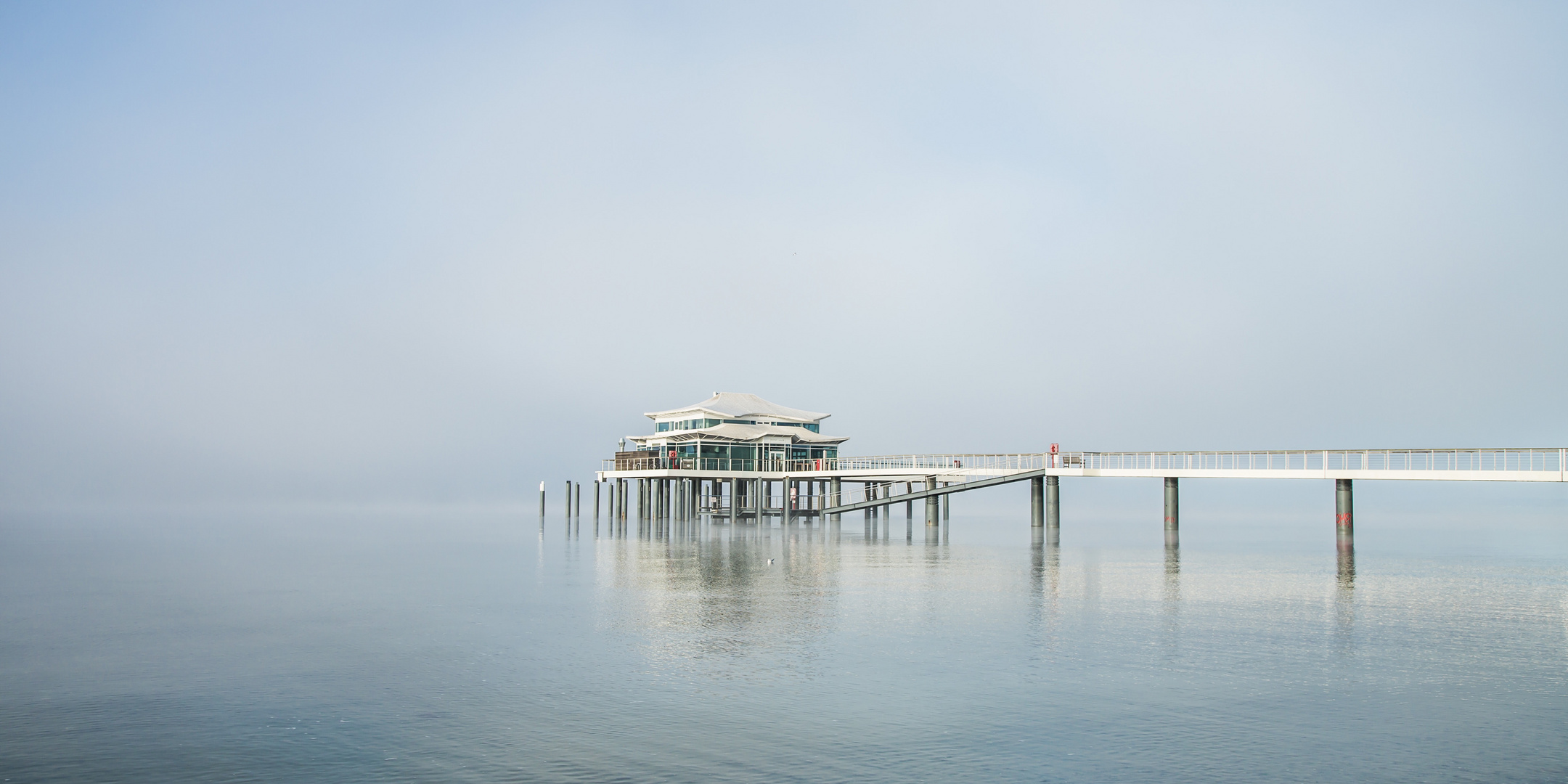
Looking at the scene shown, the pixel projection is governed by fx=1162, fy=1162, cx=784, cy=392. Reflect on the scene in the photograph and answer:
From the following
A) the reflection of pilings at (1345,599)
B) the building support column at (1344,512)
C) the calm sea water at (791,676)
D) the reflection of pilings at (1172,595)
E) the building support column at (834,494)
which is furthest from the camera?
the building support column at (834,494)

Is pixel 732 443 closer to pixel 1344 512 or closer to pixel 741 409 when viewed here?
pixel 741 409

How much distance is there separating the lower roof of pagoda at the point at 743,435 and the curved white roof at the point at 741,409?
831 millimetres

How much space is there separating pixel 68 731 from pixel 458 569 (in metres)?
24.7

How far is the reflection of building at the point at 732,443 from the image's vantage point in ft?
218

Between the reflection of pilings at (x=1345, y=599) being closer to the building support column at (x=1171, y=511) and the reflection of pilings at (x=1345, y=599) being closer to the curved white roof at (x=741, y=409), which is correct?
the building support column at (x=1171, y=511)

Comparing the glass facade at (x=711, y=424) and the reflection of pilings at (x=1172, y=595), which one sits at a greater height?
the glass facade at (x=711, y=424)

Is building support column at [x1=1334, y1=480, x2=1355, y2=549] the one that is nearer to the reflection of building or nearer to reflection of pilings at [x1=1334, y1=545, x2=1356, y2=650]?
reflection of pilings at [x1=1334, y1=545, x2=1356, y2=650]

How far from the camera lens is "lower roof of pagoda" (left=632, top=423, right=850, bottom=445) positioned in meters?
66.4

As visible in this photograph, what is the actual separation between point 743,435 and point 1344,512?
3242 centimetres

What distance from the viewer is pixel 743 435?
6712 cm

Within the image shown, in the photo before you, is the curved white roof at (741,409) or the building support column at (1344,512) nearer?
the building support column at (1344,512)

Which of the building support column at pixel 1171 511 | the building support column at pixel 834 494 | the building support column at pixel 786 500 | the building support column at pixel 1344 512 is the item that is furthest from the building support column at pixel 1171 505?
the building support column at pixel 786 500

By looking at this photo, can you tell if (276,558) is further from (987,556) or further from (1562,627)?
(1562,627)

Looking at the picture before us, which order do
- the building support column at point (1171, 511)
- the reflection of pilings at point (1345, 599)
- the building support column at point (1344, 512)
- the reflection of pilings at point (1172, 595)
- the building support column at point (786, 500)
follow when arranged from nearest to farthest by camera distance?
the reflection of pilings at point (1345, 599) < the reflection of pilings at point (1172, 595) < the building support column at point (1344, 512) < the building support column at point (1171, 511) < the building support column at point (786, 500)
